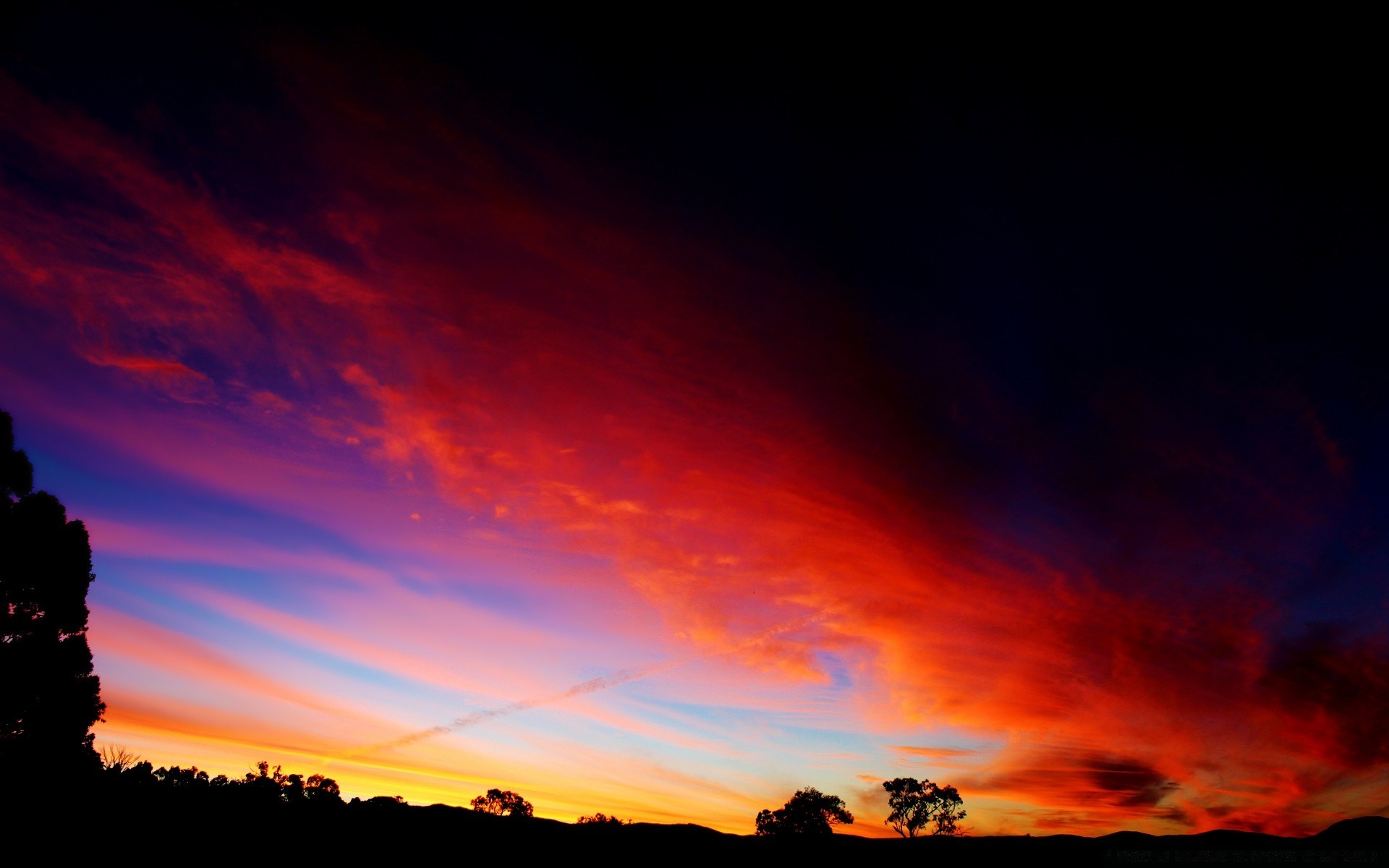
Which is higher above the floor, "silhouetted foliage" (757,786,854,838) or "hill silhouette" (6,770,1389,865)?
"hill silhouette" (6,770,1389,865)

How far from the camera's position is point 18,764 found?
45.0 ft

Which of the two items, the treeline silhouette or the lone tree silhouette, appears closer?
the treeline silhouette

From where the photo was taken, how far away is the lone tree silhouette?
21.9 metres

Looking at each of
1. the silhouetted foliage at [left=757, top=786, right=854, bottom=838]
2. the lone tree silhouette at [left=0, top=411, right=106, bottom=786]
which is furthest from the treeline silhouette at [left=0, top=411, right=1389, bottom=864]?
the silhouetted foliage at [left=757, top=786, right=854, bottom=838]

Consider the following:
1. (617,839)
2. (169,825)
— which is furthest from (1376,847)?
(169,825)

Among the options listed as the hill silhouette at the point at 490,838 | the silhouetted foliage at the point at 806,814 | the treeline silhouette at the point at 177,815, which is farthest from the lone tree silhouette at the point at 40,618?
the silhouetted foliage at the point at 806,814

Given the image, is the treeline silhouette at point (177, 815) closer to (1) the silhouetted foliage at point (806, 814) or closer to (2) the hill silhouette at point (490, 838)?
(2) the hill silhouette at point (490, 838)

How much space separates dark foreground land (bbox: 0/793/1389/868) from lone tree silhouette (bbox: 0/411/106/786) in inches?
519

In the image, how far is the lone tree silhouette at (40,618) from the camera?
72.0ft

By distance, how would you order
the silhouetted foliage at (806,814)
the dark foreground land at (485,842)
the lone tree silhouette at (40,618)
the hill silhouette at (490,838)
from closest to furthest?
the dark foreground land at (485,842) < the hill silhouette at (490,838) < the lone tree silhouette at (40,618) < the silhouetted foliage at (806,814)

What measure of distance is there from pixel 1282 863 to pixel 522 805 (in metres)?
88.3

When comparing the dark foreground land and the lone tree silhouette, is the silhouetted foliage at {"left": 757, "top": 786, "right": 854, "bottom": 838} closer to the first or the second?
the dark foreground land

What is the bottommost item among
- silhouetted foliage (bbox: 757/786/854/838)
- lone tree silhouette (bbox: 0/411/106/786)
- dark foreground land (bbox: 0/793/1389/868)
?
silhouetted foliage (bbox: 757/786/854/838)

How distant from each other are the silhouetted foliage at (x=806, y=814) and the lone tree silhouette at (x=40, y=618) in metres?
57.4
